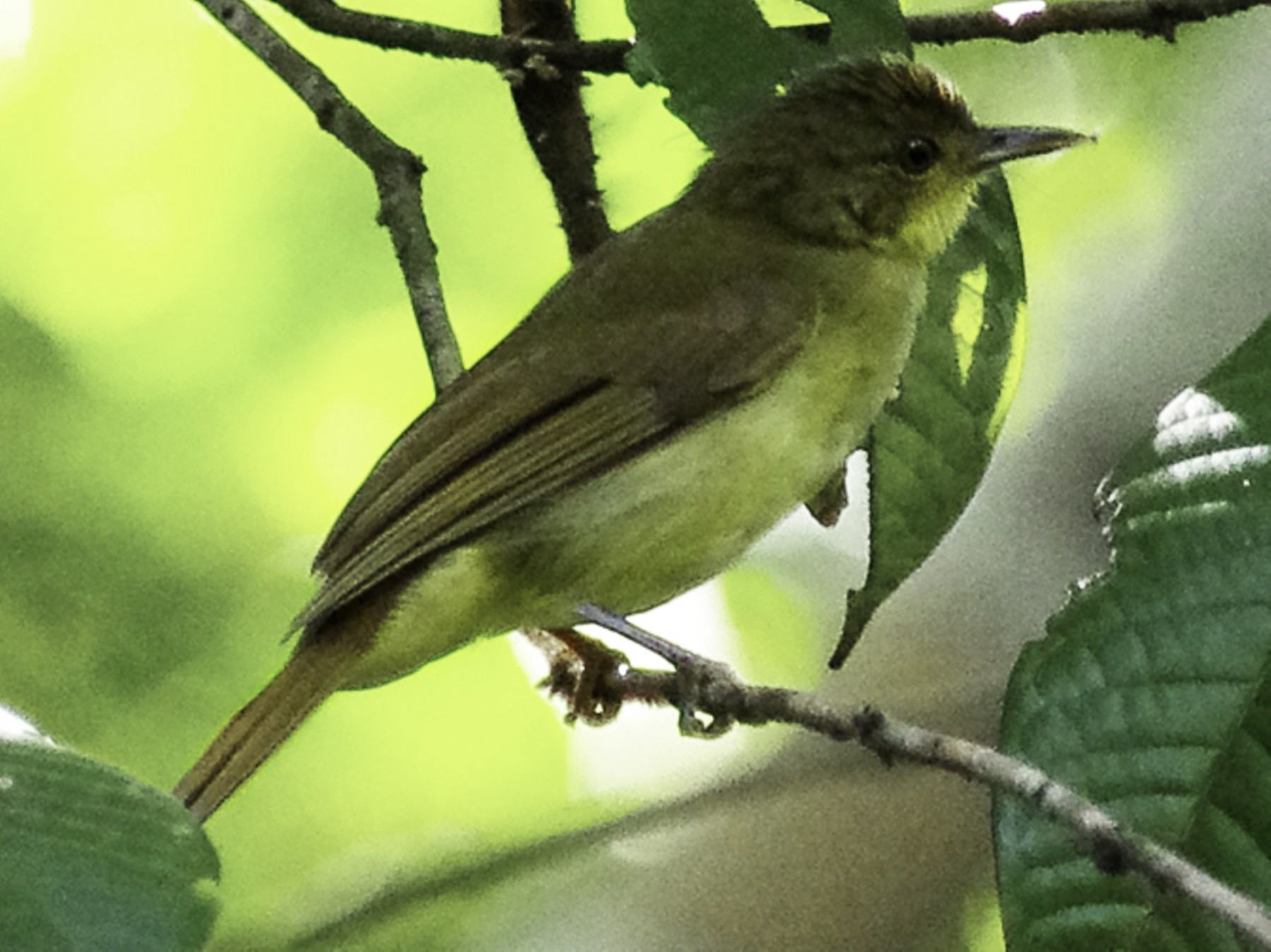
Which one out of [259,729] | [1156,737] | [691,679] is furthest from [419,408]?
[1156,737]

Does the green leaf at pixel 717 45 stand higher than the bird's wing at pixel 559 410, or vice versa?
the green leaf at pixel 717 45

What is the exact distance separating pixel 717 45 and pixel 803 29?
1.92 feet

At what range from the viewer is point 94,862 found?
1074 millimetres

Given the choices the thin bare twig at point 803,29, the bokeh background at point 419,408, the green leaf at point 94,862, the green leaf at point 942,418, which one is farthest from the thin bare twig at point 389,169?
the green leaf at point 94,862

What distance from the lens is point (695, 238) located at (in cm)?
259

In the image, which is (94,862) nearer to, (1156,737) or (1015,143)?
(1156,737)

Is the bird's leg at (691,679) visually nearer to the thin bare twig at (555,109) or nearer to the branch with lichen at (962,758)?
the branch with lichen at (962,758)

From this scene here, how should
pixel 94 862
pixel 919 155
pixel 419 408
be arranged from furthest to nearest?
pixel 419 408 → pixel 919 155 → pixel 94 862

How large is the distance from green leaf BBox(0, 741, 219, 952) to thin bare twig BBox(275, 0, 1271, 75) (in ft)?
4.39

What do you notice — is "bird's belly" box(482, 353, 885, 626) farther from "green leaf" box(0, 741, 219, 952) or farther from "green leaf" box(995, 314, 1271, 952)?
"green leaf" box(0, 741, 219, 952)

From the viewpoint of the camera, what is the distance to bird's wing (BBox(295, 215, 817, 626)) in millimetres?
2191

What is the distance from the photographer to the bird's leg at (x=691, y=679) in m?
1.89

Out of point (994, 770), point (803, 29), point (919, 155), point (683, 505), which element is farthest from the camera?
point (919, 155)

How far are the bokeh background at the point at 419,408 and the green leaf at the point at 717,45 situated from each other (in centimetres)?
134
